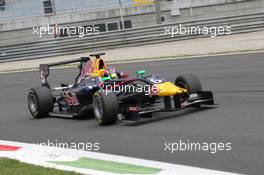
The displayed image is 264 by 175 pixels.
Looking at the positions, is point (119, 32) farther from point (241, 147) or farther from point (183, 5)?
point (241, 147)

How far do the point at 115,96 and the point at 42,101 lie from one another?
2.40m

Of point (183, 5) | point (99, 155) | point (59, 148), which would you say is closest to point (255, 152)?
point (99, 155)

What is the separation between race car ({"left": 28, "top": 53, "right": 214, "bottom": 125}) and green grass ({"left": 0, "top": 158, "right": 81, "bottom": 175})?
2.24 meters

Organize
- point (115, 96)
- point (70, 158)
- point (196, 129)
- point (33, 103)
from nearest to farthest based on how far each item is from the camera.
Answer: point (70, 158)
point (196, 129)
point (115, 96)
point (33, 103)

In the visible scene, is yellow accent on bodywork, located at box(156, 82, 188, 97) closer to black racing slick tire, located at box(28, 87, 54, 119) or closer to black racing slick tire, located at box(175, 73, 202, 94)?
black racing slick tire, located at box(175, 73, 202, 94)

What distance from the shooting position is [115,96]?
889 cm

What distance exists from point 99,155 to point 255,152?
1.99 m

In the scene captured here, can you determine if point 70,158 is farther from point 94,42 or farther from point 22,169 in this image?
point 94,42

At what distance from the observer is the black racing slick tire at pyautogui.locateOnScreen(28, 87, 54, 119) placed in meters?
10.8

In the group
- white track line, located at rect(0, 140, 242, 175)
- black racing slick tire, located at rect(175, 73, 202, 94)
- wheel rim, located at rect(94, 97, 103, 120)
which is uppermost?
black racing slick tire, located at rect(175, 73, 202, 94)

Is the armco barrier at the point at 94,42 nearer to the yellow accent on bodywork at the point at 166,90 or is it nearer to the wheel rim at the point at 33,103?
the wheel rim at the point at 33,103

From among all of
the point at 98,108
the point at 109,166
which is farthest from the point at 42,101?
the point at 109,166

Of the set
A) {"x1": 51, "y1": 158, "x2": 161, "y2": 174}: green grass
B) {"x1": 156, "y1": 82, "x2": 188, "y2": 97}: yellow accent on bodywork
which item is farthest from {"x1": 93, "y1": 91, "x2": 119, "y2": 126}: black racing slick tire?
{"x1": 51, "y1": 158, "x2": 161, "y2": 174}: green grass

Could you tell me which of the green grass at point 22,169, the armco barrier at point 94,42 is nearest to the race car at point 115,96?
the green grass at point 22,169
